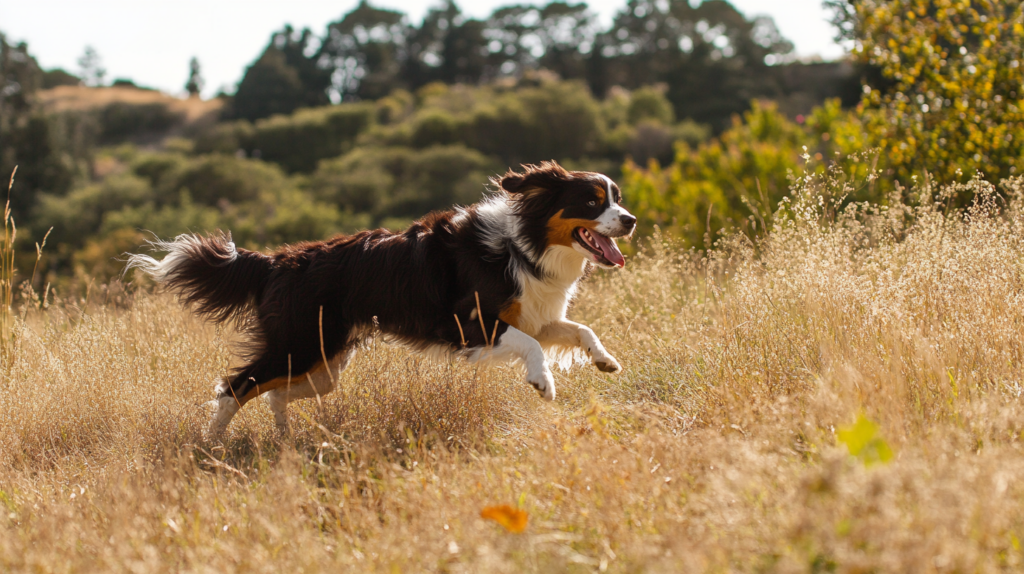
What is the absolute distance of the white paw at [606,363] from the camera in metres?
4.16

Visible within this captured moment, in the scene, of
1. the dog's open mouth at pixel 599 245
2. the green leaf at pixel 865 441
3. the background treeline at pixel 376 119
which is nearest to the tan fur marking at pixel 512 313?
the dog's open mouth at pixel 599 245

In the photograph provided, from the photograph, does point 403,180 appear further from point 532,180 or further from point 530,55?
point 532,180

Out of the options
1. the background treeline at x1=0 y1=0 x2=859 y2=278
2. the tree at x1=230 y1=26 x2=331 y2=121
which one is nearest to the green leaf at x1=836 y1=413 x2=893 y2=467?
the background treeline at x1=0 y1=0 x2=859 y2=278

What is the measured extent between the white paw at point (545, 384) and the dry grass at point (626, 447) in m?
0.15

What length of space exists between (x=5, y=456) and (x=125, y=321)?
6.93 ft

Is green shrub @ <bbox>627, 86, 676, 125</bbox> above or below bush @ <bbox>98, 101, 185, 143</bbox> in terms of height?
below

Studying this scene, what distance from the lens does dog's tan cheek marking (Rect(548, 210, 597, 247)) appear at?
451 centimetres

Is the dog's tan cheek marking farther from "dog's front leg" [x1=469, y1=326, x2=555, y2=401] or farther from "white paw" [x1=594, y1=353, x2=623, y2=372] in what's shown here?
"white paw" [x1=594, y1=353, x2=623, y2=372]

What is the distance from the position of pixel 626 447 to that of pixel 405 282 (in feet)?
6.16

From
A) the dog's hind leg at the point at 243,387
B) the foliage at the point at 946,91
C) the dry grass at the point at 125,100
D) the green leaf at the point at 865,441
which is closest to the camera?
the green leaf at the point at 865,441

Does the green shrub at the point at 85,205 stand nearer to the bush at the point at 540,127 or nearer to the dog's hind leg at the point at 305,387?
the bush at the point at 540,127

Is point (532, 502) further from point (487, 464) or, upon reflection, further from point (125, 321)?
point (125, 321)

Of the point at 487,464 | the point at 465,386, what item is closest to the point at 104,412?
the point at 465,386

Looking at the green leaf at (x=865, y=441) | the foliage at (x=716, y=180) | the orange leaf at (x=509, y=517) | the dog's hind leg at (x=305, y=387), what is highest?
the green leaf at (x=865, y=441)
